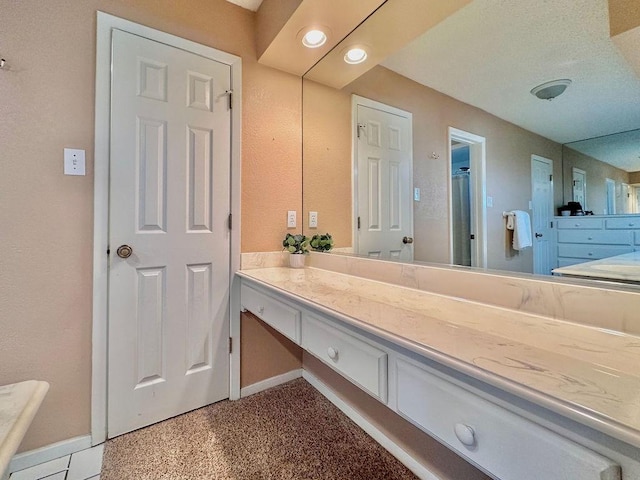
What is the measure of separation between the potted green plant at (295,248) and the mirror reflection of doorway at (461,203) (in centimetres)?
92

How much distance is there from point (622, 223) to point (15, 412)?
1837mm

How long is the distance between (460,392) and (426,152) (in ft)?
3.30

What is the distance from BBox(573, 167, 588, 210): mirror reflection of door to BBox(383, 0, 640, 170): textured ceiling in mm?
106

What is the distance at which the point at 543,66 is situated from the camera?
88 centimetres

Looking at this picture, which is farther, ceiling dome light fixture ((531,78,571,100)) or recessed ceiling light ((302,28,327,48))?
recessed ceiling light ((302,28,327,48))

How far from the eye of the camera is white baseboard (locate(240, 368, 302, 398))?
1767mm

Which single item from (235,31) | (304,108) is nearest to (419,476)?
(304,108)

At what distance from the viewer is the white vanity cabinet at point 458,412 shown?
442 mm

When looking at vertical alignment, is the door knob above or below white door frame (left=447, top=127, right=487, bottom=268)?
below

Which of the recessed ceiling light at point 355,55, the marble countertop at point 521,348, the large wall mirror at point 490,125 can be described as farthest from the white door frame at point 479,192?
the recessed ceiling light at point 355,55

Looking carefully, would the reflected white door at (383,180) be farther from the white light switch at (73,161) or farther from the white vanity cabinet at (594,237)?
the white light switch at (73,161)

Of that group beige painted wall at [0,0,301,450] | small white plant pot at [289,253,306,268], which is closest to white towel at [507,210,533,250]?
small white plant pot at [289,253,306,268]

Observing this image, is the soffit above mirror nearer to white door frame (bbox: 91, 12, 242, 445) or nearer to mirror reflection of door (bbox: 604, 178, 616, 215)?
white door frame (bbox: 91, 12, 242, 445)

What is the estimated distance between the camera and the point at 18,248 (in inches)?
47.8
